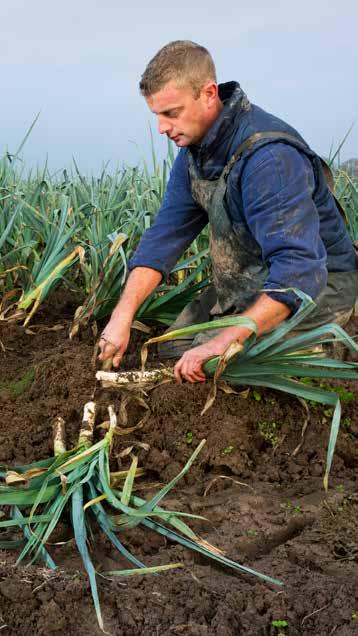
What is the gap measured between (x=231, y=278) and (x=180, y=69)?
737 millimetres

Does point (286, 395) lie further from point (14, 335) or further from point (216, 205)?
point (14, 335)

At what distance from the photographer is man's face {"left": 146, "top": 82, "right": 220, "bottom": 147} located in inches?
92.4

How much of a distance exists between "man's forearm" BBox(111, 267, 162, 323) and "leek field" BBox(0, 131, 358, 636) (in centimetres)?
11

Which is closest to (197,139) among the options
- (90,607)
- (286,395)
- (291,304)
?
(291,304)

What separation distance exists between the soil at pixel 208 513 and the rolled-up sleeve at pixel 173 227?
1.16 feet

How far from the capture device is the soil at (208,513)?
63.8 inches

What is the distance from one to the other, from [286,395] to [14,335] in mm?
1156

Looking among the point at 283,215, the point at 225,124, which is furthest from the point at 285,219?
the point at 225,124

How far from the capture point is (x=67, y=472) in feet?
6.77

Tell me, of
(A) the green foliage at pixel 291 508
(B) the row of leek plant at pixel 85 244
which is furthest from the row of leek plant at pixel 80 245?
(A) the green foliage at pixel 291 508

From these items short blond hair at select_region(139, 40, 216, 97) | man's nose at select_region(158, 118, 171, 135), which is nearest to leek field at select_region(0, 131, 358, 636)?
man's nose at select_region(158, 118, 171, 135)

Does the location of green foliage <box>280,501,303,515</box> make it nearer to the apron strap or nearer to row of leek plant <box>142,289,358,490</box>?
row of leek plant <box>142,289,358,490</box>

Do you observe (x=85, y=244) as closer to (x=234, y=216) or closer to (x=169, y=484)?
(x=234, y=216)

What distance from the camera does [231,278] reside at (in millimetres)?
2711
